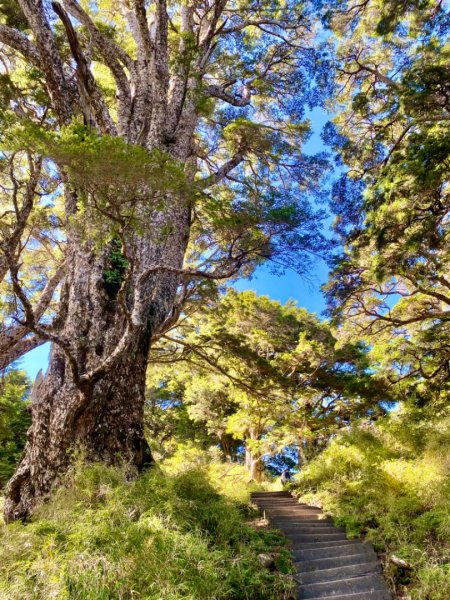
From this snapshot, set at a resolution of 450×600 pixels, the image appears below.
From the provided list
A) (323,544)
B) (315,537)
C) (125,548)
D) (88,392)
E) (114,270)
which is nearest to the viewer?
(125,548)

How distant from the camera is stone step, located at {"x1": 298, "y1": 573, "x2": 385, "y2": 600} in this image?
4629 millimetres

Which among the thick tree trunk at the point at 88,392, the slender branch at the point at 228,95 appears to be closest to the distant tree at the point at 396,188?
the slender branch at the point at 228,95

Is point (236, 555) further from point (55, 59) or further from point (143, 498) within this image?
point (55, 59)

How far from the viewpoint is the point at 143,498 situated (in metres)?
3.85

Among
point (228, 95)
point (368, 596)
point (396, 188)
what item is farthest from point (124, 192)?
point (228, 95)

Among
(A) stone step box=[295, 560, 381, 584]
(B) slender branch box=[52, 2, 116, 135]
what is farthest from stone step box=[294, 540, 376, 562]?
(B) slender branch box=[52, 2, 116, 135]

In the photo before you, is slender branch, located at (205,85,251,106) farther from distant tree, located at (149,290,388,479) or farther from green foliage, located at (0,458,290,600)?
green foliage, located at (0,458,290,600)

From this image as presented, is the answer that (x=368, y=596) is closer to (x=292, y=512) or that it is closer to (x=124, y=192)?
(x=292, y=512)

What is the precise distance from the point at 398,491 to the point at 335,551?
1.52m

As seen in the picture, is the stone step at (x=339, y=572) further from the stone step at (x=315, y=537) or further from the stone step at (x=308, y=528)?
the stone step at (x=308, y=528)

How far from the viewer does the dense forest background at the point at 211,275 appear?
3.60m

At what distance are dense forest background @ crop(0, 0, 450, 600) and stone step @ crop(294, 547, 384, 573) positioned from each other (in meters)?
0.37

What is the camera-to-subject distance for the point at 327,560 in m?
5.34

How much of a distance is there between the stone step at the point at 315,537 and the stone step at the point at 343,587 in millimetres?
915
